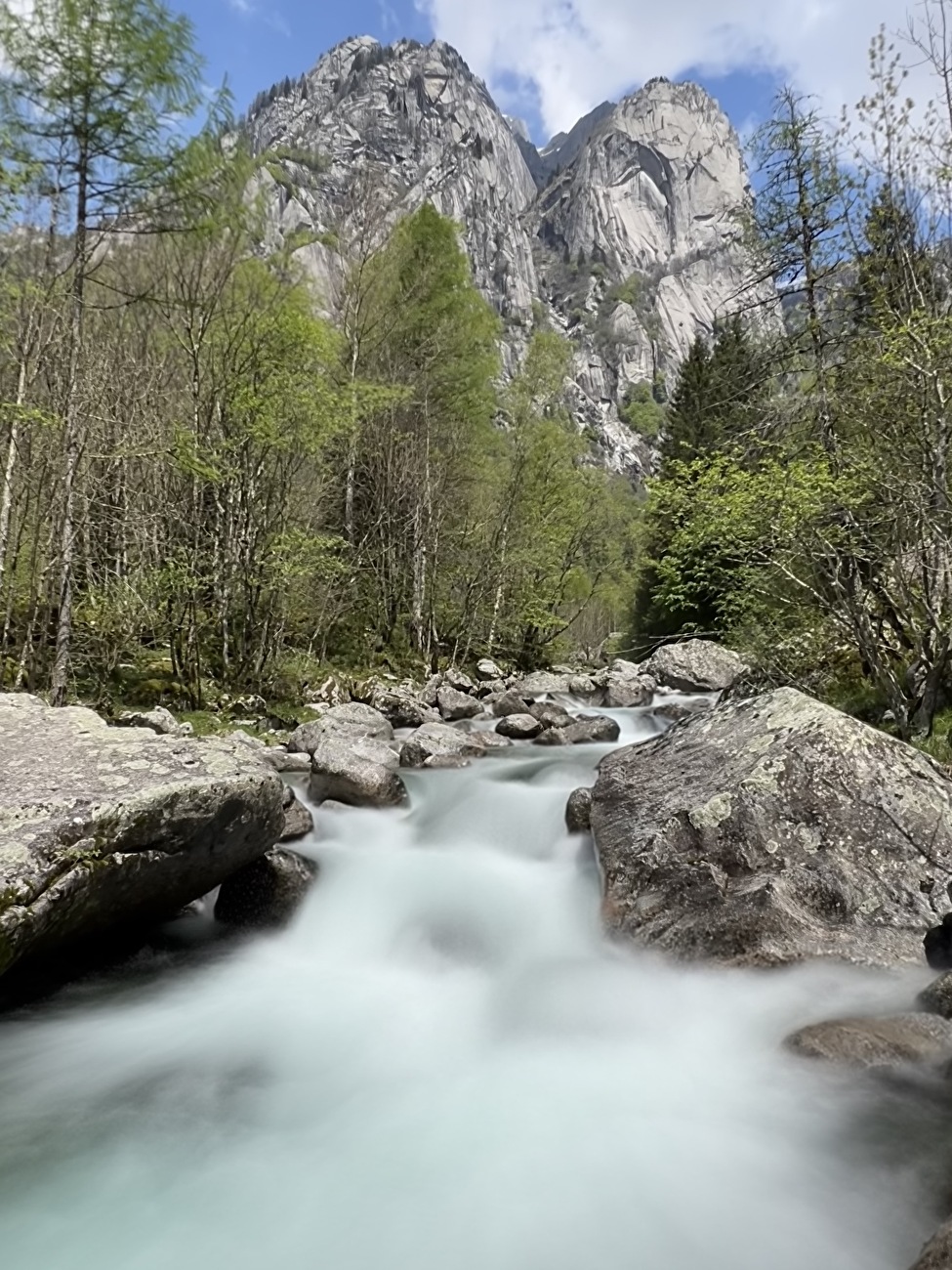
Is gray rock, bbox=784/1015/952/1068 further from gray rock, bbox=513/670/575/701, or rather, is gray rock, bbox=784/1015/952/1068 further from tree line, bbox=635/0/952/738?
gray rock, bbox=513/670/575/701

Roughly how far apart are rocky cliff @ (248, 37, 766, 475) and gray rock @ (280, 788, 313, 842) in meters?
119

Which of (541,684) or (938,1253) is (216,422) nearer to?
(541,684)

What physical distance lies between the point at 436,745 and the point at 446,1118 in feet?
23.6

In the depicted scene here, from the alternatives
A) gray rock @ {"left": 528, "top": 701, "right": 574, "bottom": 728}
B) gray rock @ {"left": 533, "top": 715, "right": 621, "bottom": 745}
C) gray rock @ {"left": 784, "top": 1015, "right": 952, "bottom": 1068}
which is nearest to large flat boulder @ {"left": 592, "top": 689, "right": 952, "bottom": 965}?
gray rock @ {"left": 784, "top": 1015, "right": 952, "bottom": 1068}

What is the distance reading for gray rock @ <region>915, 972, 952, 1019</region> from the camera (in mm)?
3346

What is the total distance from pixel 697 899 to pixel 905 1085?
151 cm

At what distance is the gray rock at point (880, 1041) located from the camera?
10.2ft

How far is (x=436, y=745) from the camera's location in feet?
34.2

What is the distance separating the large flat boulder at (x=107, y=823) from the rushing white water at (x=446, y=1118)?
2.23ft


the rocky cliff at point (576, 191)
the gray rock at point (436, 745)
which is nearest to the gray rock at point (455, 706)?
the gray rock at point (436, 745)

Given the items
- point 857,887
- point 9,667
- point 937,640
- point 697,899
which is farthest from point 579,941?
point 9,667

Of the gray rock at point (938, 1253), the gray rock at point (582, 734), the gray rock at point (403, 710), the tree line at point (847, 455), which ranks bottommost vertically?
the gray rock at point (582, 734)

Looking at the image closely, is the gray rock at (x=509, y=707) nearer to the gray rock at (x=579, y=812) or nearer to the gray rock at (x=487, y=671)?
the gray rock at (x=487, y=671)

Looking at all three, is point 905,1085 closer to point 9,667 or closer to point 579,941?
point 579,941
